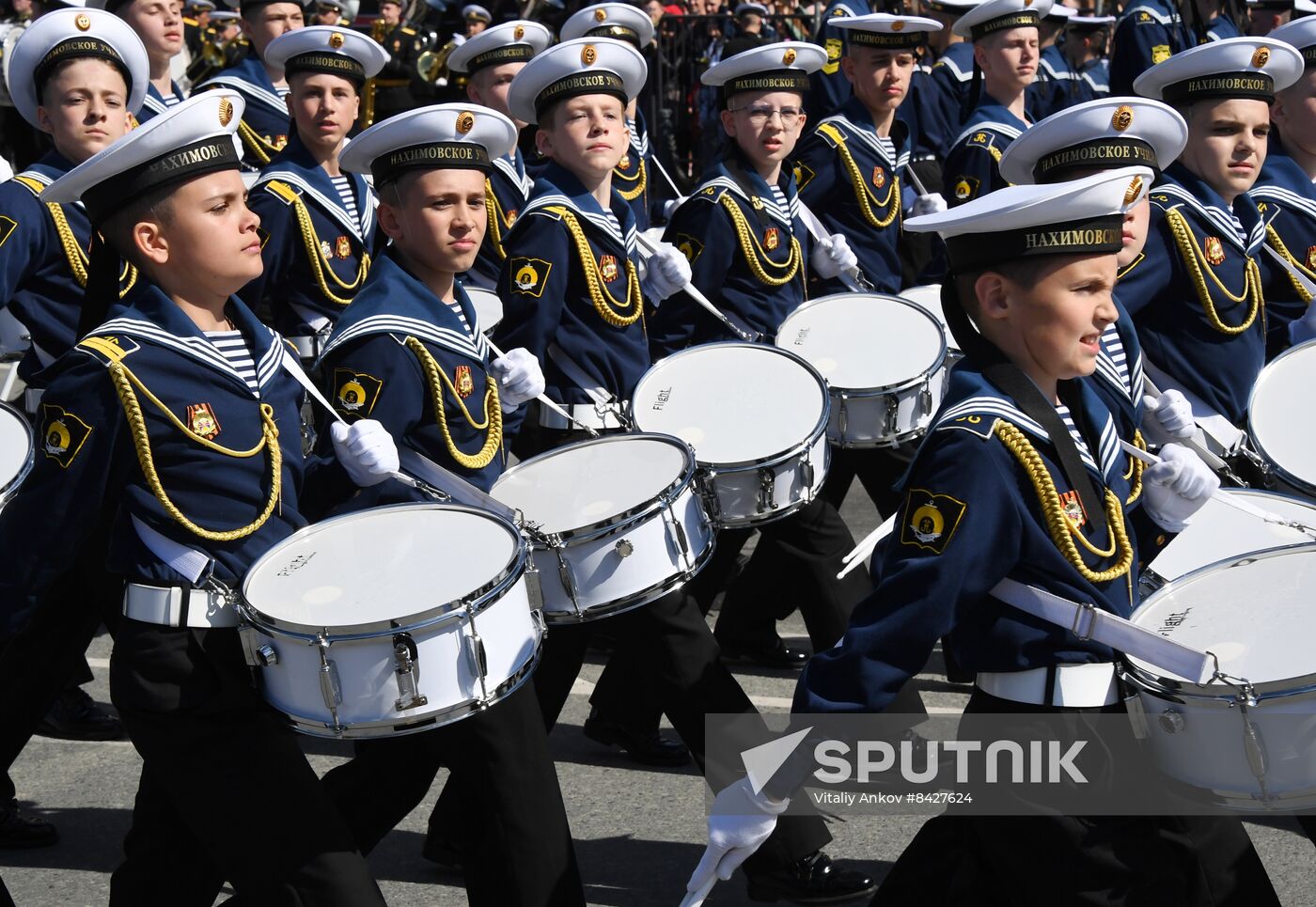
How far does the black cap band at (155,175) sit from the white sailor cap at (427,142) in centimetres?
69

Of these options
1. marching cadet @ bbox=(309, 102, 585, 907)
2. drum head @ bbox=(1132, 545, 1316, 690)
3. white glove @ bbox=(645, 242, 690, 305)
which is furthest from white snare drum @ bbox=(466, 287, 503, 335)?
drum head @ bbox=(1132, 545, 1316, 690)

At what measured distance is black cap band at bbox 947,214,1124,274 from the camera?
119 inches

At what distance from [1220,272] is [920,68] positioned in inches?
199

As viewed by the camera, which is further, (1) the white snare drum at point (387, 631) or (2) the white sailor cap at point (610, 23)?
(2) the white sailor cap at point (610, 23)

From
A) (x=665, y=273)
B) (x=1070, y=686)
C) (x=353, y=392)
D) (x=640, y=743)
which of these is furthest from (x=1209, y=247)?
(x=353, y=392)

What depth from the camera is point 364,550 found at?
3.48 m

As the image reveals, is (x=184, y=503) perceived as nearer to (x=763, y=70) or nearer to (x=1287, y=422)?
(x=1287, y=422)

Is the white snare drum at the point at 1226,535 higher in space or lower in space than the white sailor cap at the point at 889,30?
lower

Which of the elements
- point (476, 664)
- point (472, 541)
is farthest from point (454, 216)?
point (476, 664)

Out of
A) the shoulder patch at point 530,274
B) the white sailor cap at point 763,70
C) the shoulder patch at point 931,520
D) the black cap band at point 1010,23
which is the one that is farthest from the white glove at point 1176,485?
the black cap band at point 1010,23

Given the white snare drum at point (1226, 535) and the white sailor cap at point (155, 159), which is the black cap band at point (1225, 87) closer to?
the white snare drum at point (1226, 535)

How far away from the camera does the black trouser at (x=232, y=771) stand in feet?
10.7

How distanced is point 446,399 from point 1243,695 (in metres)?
1.99

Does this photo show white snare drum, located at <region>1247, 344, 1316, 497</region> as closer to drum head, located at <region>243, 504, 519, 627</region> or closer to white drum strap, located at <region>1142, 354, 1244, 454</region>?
white drum strap, located at <region>1142, 354, 1244, 454</region>
